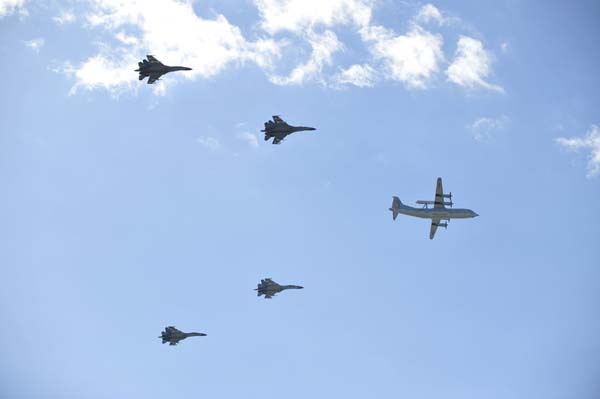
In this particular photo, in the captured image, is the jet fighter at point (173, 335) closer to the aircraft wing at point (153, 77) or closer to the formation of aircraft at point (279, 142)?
the formation of aircraft at point (279, 142)

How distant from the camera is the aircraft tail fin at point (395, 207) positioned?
16138cm

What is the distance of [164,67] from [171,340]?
5703 cm

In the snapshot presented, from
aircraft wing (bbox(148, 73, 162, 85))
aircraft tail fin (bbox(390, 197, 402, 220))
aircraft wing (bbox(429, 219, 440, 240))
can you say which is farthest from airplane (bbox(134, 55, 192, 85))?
aircraft wing (bbox(429, 219, 440, 240))

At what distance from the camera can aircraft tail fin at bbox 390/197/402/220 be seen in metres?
161

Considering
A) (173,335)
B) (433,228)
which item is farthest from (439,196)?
(173,335)

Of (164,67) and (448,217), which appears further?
(448,217)

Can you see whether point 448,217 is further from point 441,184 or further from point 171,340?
point 171,340

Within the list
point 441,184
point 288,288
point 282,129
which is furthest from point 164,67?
point 441,184

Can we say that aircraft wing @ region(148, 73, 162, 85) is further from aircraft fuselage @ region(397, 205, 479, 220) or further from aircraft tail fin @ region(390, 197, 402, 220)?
aircraft fuselage @ region(397, 205, 479, 220)

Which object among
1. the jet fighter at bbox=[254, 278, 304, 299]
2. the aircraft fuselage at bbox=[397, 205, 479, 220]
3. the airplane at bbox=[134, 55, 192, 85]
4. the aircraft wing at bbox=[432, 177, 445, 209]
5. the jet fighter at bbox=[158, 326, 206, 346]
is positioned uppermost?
the airplane at bbox=[134, 55, 192, 85]

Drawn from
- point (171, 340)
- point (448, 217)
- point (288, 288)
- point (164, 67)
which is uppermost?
point (164, 67)

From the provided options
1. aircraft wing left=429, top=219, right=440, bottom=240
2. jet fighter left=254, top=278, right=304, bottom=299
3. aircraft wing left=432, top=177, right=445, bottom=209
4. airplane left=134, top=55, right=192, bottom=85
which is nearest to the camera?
airplane left=134, top=55, right=192, bottom=85

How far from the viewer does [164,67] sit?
13750 centimetres

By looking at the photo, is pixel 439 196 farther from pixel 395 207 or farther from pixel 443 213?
pixel 395 207
